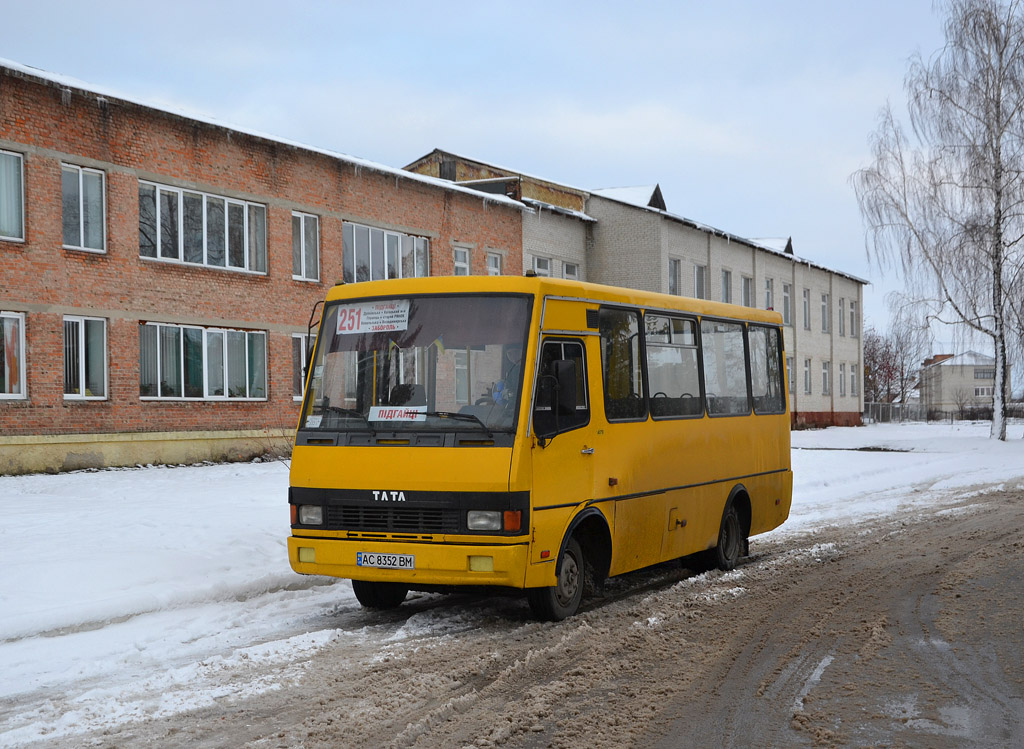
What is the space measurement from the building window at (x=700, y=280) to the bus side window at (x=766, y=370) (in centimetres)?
3229

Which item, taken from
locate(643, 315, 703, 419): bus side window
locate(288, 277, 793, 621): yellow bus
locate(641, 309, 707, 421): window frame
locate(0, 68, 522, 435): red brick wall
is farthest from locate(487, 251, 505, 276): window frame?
locate(288, 277, 793, 621): yellow bus

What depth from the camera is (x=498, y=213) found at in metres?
34.9

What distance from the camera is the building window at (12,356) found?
21.1 metres

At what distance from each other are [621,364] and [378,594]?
112 inches

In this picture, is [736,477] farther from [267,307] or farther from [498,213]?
[498,213]

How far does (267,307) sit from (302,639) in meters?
19.7

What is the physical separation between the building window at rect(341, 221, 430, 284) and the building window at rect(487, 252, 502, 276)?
3400 millimetres

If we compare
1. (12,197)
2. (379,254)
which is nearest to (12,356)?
(12,197)

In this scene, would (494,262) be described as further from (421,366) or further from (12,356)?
(421,366)

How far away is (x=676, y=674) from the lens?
6918 millimetres

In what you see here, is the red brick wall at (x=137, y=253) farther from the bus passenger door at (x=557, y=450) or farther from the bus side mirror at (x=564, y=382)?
the bus side mirror at (x=564, y=382)

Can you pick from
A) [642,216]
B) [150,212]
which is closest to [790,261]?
[642,216]

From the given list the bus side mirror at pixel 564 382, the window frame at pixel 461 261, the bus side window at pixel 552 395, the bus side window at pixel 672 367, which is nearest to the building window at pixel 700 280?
the window frame at pixel 461 261

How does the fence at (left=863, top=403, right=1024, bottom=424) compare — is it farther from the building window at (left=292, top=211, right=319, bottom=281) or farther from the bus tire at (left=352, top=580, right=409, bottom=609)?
the bus tire at (left=352, top=580, right=409, bottom=609)
